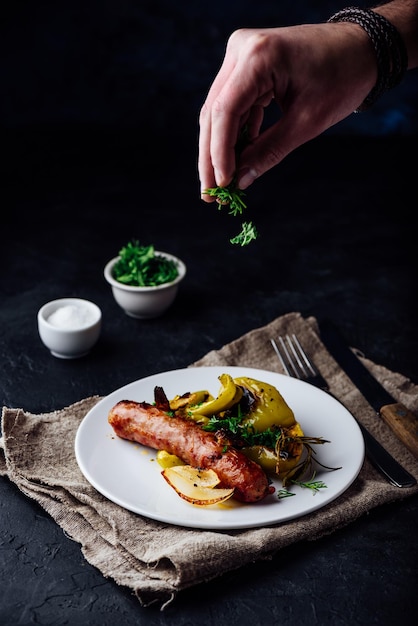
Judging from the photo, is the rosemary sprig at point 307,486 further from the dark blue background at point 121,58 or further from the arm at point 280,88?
the dark blue background at point 121,58

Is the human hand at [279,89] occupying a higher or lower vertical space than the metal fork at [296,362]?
higher

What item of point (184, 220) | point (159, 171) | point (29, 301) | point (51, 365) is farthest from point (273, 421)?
point (159, 171)

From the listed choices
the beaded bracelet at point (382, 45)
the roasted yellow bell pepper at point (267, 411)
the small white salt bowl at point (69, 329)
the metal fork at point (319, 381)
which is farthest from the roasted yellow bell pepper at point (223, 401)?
the beaded bracelet at point (382, 45)

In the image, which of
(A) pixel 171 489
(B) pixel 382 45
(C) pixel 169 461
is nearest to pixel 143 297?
(C) pixel 169 461

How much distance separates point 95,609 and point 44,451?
0.69 metres

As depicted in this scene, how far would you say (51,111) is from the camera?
583cm

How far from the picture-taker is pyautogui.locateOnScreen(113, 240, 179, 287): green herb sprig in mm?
3705

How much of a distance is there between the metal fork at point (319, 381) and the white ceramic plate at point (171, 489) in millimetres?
85

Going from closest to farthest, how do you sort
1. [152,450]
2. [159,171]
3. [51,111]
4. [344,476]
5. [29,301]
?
[344,476] → [152,450] → [29,301] → [159,171] → [51,111]

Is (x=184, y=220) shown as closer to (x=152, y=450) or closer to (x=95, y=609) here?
(x=152, y=450)

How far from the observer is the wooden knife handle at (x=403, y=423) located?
2.80 meters

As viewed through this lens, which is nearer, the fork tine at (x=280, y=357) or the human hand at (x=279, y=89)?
the human hand at (x=279, y=89)

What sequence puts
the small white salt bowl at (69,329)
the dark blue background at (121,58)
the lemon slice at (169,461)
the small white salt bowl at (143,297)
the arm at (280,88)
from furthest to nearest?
the dark blue background at (121,58) < the small white salt bowl at (143,297) < the small white salt bowl at (69,329) < the lemon slice at (169,461) < the arm at (280,88)

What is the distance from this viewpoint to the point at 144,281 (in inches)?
146
